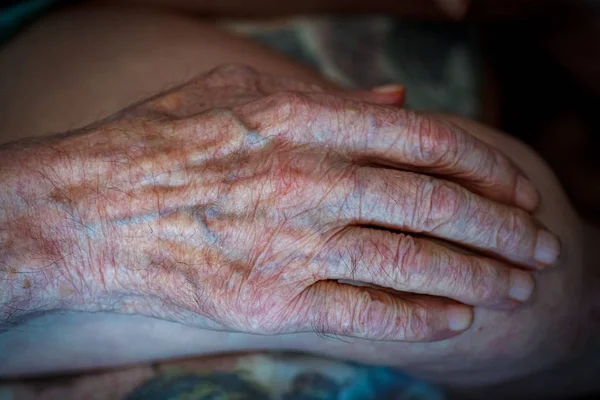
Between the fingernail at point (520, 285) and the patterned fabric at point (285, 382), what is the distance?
0.25 meters

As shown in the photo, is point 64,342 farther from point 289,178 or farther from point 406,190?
point 406,190

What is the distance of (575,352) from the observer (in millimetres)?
1021

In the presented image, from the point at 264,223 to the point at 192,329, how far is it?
212 mm

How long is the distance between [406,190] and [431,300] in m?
0.16

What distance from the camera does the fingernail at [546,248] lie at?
86 cm

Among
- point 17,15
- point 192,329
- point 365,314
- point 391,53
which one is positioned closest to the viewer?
point 365,314

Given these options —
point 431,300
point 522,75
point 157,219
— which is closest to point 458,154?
point 431,300

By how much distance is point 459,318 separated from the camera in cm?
83

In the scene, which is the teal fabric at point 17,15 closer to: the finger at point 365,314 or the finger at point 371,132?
the finger at point 371,132

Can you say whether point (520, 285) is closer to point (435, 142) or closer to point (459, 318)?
point (459, 318)

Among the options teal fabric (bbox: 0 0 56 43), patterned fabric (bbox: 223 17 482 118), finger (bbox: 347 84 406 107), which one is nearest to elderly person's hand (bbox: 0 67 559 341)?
finger (bbox: 347 84 406 107)

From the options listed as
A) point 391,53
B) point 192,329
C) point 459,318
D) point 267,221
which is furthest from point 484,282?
point 391,53

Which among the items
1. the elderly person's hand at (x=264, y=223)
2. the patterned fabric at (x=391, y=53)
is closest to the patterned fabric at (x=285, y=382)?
the elderly person's hand at (x=264, y=223)

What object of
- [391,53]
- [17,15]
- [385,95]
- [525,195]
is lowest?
[525,195]
